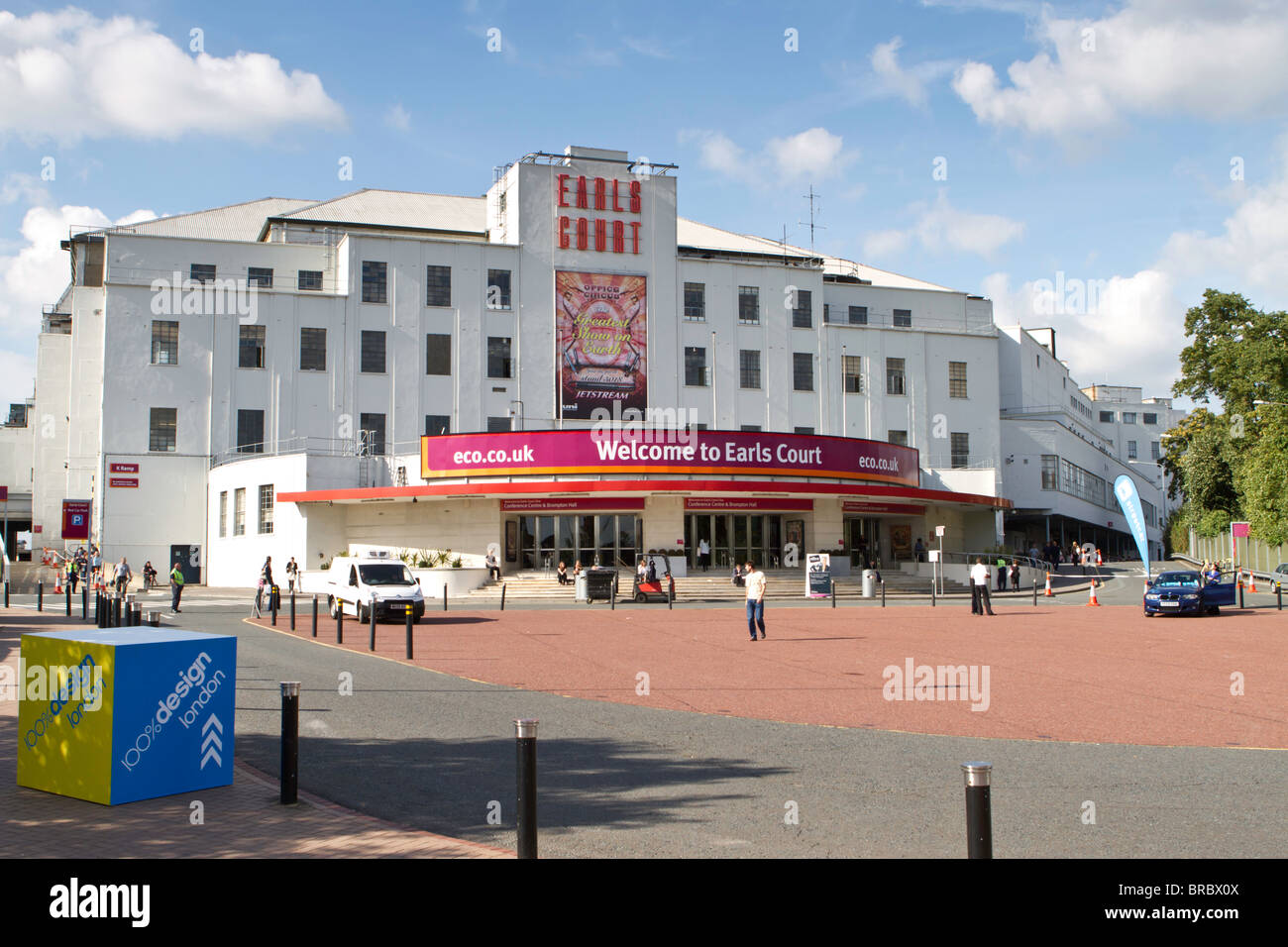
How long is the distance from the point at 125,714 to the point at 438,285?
46.6 meters

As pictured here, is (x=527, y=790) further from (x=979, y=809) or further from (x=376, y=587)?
(x=376, y=587)

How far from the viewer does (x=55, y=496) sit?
5375cm

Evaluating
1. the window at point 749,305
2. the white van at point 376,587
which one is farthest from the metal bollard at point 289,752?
the window at point 749,305

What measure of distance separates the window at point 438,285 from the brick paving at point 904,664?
2550cm

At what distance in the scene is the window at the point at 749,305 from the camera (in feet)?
187

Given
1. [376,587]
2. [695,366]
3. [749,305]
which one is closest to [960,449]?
[749,305]

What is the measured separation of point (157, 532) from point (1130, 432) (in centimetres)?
8936

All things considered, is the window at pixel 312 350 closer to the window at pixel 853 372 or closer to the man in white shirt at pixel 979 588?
the window at pixel 853 372

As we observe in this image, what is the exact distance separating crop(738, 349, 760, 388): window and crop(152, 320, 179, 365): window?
1074 inches

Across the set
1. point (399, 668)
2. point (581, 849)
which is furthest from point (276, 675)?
point (581, 849)

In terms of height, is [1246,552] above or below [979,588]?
above

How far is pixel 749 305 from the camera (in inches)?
2247

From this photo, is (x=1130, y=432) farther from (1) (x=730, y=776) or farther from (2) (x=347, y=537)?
(1) (x=730, y=776)

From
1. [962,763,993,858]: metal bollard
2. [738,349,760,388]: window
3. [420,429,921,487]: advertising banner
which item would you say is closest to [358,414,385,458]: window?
[420,429,921,487]: advertising banner
